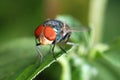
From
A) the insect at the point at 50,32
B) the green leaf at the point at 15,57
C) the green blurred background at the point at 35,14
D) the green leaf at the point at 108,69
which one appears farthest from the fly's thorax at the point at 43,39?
the green blurred background at the point at 35,14

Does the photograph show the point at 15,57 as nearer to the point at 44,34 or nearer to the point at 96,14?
the point at 44,34

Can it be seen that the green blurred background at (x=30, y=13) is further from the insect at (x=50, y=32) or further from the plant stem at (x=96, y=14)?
the insect at (x=50, y=32)

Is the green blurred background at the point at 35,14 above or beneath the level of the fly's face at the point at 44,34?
beneath

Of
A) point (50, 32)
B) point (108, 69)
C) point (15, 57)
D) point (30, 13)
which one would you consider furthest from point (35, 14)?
point (50, 32)

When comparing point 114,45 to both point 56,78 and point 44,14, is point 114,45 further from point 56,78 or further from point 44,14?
point 44,14

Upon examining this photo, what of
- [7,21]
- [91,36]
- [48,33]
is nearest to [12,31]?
[7,21]

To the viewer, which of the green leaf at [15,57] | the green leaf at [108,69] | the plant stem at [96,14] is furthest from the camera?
the plant stem at [96,14]

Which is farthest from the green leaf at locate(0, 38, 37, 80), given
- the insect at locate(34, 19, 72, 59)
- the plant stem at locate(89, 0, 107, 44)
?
the plant stem at locate(89, 0, 107, 44)
